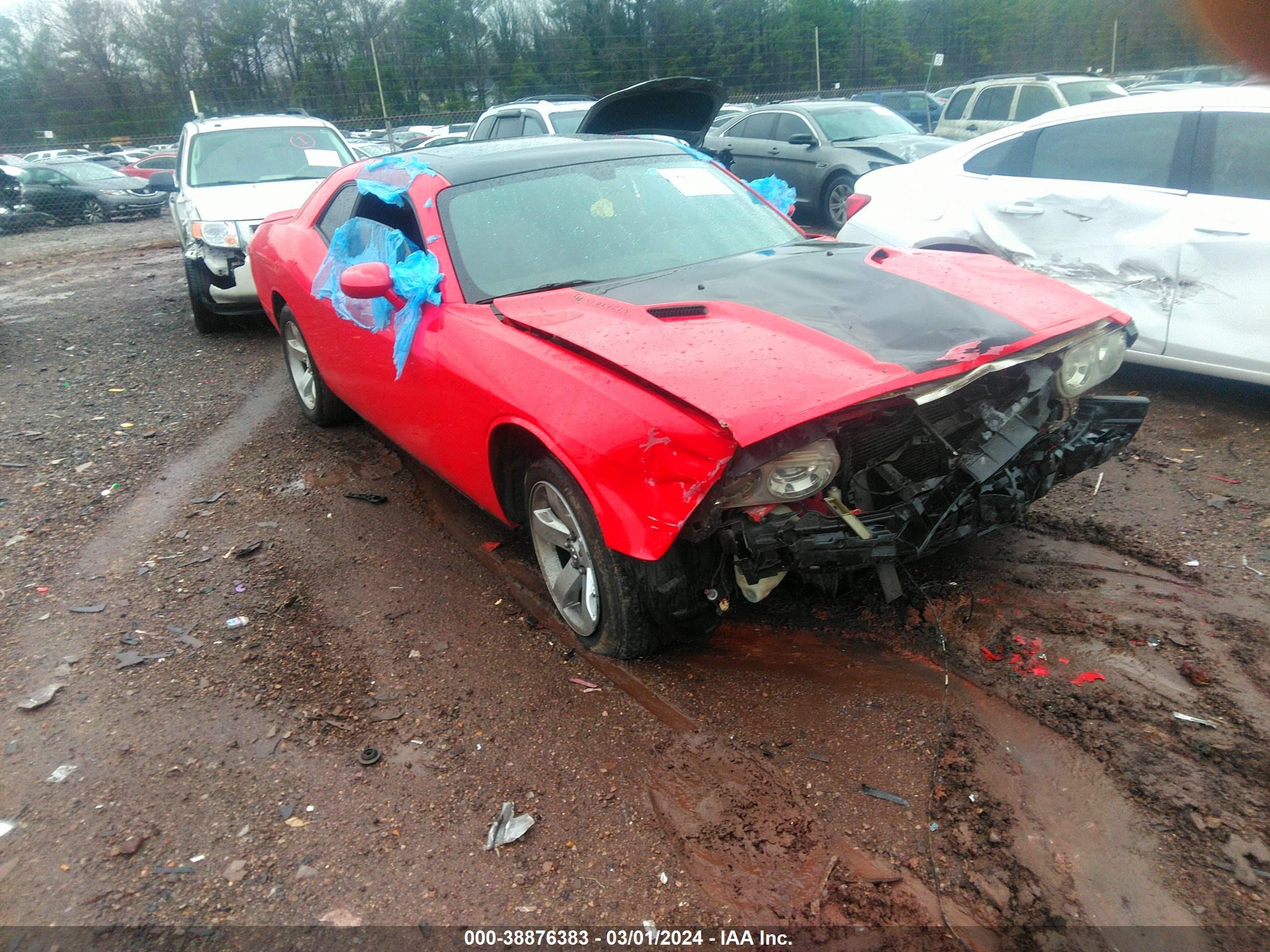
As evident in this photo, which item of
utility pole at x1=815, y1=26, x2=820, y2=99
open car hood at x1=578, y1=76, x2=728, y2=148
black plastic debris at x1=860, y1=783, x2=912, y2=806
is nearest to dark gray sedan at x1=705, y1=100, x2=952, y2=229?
open car hood at x1=578, y1=76, x2=728, y2=148

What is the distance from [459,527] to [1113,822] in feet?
9.77

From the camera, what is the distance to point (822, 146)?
34.2ft

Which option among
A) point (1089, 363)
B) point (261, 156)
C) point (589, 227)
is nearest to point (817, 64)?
point (261, 156)

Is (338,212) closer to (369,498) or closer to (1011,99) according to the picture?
(369,498)

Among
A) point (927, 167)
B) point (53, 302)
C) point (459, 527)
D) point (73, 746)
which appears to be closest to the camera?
point (73, 746)

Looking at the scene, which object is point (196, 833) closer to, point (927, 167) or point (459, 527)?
point (459, 527)

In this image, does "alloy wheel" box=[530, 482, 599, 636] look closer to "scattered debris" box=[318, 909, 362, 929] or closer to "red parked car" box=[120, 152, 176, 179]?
"scattered debris" box=[318, 909, 362, 929]

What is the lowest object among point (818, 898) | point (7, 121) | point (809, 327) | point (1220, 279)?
point (818, 898)

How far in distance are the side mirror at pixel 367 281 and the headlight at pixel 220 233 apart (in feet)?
16.2

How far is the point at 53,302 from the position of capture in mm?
10719

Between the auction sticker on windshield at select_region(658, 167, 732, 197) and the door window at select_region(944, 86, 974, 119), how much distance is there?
1127 centimetres

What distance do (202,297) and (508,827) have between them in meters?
7.18

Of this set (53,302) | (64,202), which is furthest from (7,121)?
(53,302)

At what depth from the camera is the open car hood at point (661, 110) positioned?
6.33 meters
